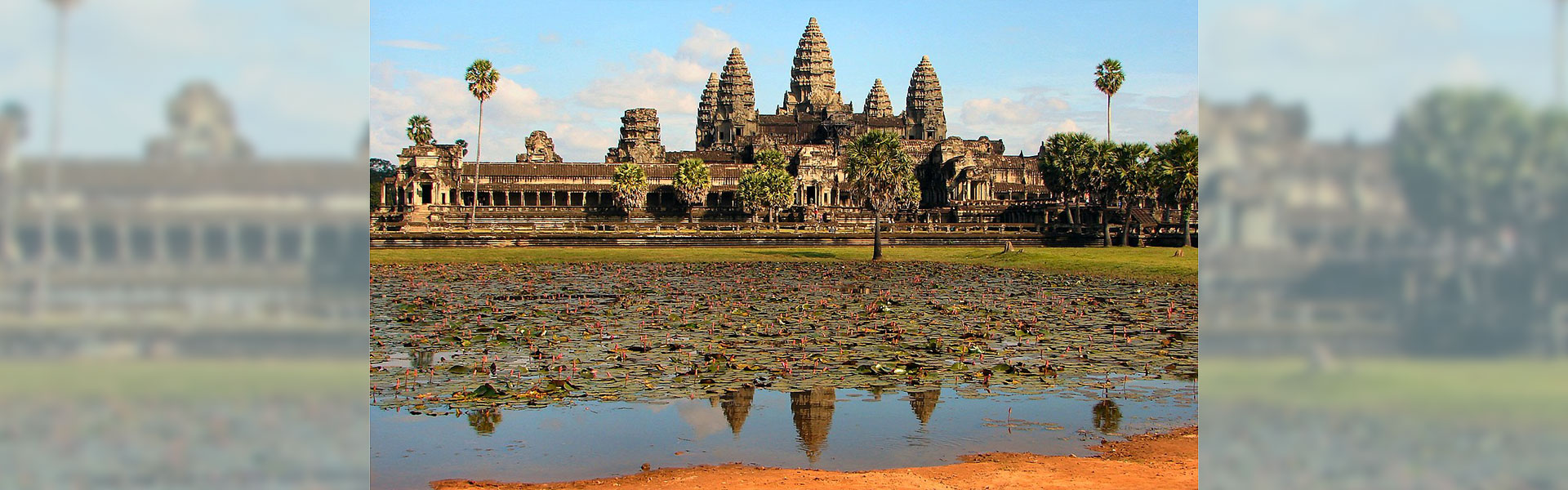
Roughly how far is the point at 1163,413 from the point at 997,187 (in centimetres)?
10521

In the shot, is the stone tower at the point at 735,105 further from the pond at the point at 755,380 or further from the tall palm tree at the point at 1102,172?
the pond at the point at 755,380

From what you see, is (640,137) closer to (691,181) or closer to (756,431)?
(691,181)

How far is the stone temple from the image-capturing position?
85.9 meters

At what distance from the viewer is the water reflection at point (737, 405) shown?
11898 millimetres

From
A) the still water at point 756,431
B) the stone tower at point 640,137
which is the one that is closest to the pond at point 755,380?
the still water at point 756,431

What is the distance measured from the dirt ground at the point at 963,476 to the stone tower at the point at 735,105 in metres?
131

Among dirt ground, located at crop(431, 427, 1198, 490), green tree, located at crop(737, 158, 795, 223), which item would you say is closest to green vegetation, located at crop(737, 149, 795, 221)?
green tree, located at crop(737, 158, 795, 223)

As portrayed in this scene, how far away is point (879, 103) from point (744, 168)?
42.2 meters

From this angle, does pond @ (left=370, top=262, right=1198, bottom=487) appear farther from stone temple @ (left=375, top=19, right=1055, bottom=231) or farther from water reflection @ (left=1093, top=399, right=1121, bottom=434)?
stone temple @ (left=375, top=19, right=1055, bottom=231)

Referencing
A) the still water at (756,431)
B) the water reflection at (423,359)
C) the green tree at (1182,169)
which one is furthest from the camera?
the green tree at (1182,169)

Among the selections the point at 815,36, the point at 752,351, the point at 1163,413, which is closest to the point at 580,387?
the point at 752,351

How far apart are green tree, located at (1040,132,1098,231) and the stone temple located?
9.94m
